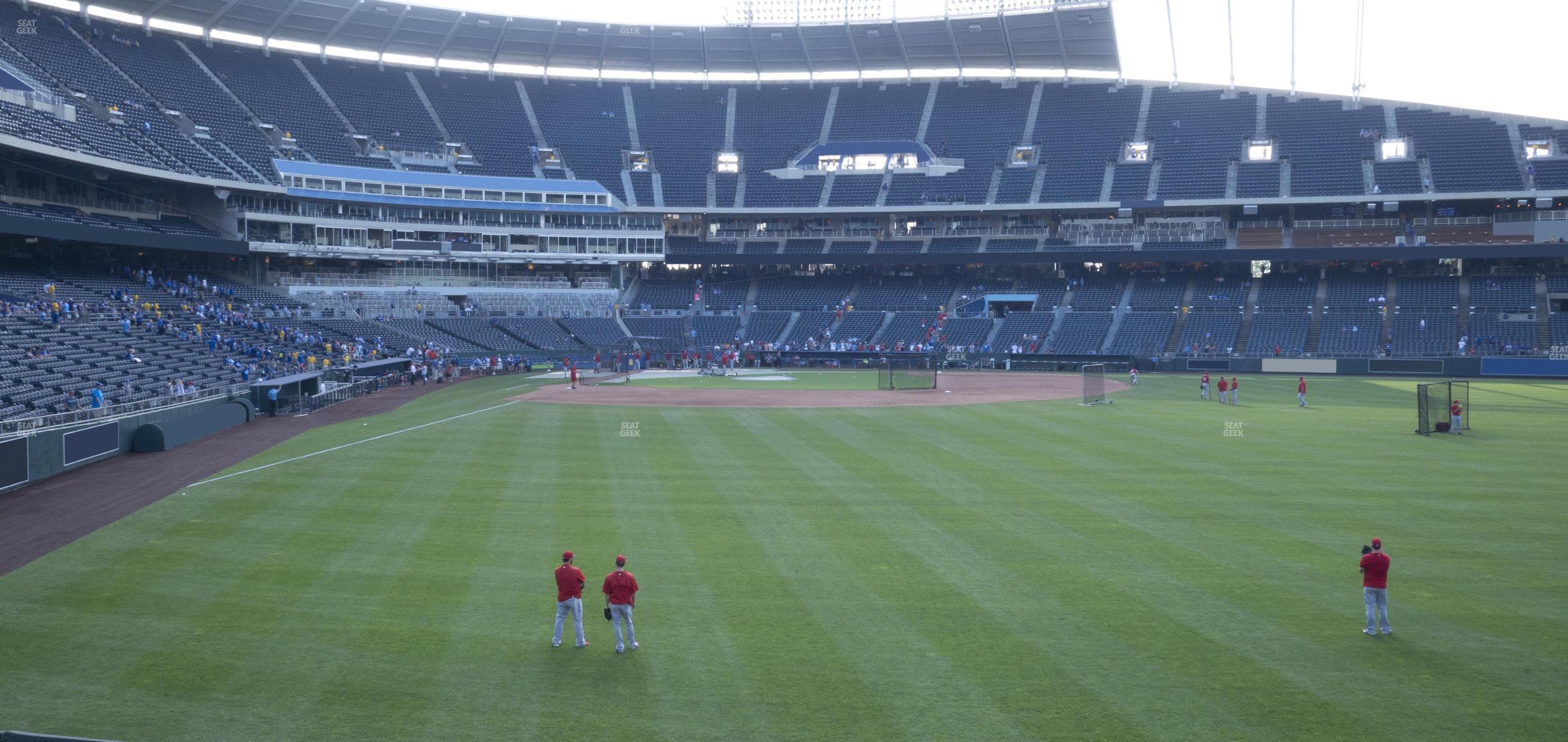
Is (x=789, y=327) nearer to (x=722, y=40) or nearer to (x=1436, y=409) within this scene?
(x=722, y=40)

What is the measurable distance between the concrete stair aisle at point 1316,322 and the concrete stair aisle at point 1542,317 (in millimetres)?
11267

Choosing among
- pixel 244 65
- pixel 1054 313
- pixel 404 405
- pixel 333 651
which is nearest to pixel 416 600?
pixel 333 651

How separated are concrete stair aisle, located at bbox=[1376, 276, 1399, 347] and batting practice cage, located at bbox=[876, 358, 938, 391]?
27.9 metres

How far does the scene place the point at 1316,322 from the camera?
6388cm

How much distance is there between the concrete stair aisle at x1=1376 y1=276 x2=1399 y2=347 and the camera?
60.7 m

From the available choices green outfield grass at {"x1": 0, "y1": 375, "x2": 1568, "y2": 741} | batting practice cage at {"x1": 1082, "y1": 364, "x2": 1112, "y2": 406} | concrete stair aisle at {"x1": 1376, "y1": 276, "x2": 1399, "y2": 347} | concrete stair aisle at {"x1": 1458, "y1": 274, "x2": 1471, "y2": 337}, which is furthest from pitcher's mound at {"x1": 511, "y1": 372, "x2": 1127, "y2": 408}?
concrete stair aisle at {"x1": 1458, "y1": 274, "x2": 1471, "y2": 337}

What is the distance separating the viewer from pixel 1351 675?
1159 centimetres

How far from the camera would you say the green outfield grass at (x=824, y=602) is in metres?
10.8

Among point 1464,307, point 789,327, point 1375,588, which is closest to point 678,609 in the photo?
point 1375,588

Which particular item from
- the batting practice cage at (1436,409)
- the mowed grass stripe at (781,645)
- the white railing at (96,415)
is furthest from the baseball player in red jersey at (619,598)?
the batting practice cage at (1436,409)

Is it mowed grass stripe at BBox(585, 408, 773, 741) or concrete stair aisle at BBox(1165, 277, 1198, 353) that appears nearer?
mowed grass stripe at BBox(585, 408, 773, 741)

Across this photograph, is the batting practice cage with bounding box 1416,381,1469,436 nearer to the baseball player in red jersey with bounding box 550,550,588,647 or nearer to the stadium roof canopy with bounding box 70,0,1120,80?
the baseball player in red jersey with bounding box 550,550,588,647

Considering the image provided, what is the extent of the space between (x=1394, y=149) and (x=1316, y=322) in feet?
49.5

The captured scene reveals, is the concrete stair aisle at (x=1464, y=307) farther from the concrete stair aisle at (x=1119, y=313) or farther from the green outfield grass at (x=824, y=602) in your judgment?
the green outfield grass at (x=824, y=602)
